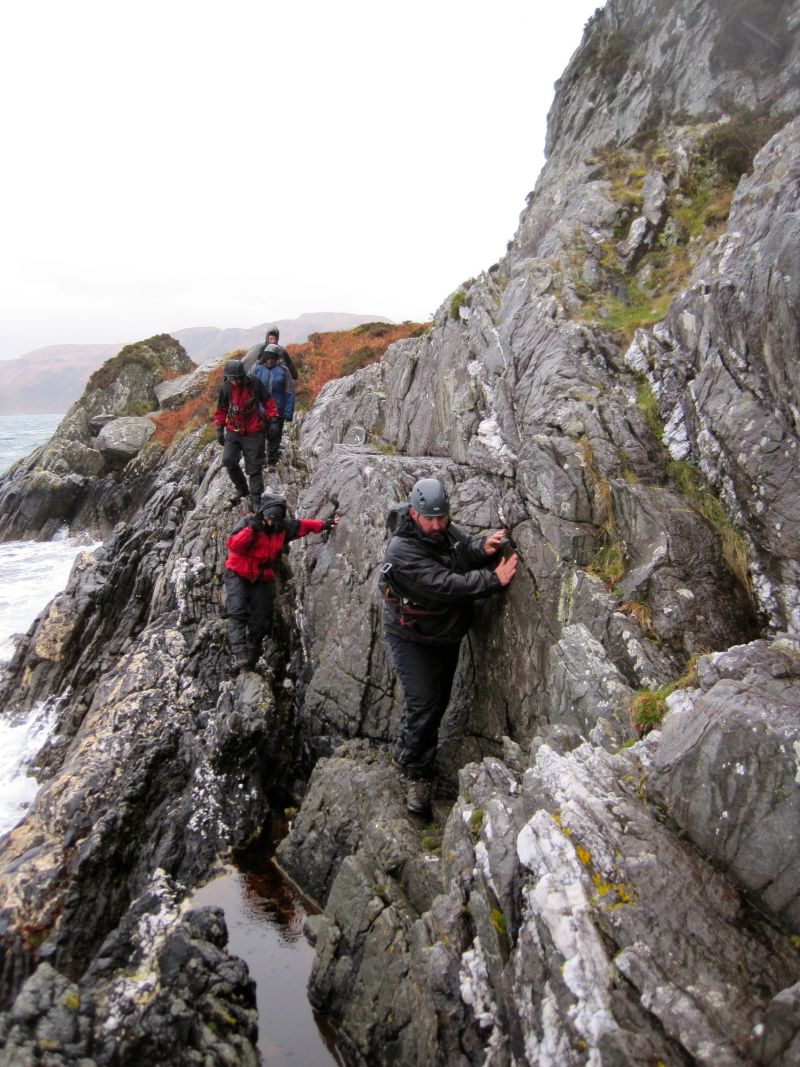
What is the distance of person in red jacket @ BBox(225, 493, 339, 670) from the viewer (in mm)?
12992

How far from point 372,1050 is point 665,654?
5.72 m

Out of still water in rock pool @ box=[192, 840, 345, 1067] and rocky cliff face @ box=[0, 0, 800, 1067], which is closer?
rocky cliff face @ box=[0, 0, 800, 1067]

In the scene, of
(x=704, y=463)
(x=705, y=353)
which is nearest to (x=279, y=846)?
(x=704, y=463)

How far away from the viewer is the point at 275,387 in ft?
55.6

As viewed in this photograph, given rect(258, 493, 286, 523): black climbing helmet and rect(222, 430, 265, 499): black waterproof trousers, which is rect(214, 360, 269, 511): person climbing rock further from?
rect(258, 493, 286, 523): black climbing helmet

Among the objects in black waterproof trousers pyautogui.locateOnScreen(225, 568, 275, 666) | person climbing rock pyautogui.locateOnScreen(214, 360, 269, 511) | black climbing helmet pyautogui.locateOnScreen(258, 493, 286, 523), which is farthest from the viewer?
person climbing rock pyautogui.locateOnScreen(214, 360, 269, 511)

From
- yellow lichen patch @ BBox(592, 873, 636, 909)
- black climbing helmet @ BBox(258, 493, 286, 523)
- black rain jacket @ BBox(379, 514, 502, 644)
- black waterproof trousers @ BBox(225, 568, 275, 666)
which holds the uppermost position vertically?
black climbing helmet @ BBox(258, 493, 286, 523)

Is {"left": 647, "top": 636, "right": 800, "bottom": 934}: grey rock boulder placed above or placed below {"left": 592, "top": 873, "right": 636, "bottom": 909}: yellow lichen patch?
above

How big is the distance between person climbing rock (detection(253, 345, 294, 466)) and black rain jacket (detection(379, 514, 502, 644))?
8.55 m

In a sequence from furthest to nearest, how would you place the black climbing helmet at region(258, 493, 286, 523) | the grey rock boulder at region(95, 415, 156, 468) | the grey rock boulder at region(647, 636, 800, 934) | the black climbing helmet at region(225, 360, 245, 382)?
the grey rock boulder at region(95, 415, 156, 468), the black climbing helmet at region(225, 360, 245, 382), the black climbing helmet at region(258, 493, 286, 523), the grey rock boulder at region(647, 636, 800, 934)

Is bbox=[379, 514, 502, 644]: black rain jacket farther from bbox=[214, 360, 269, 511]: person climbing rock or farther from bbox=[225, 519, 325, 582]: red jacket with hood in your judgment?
bbox=[214, 360, 269, 511]: person climbing rock

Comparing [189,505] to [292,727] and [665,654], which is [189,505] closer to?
[292,727]

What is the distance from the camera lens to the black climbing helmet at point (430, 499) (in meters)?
8.70

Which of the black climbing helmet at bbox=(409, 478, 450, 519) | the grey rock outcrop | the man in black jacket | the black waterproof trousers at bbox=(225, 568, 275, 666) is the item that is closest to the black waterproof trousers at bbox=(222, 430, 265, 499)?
the black waterproof trousers at bbox=(225, 568, 275, 666)
